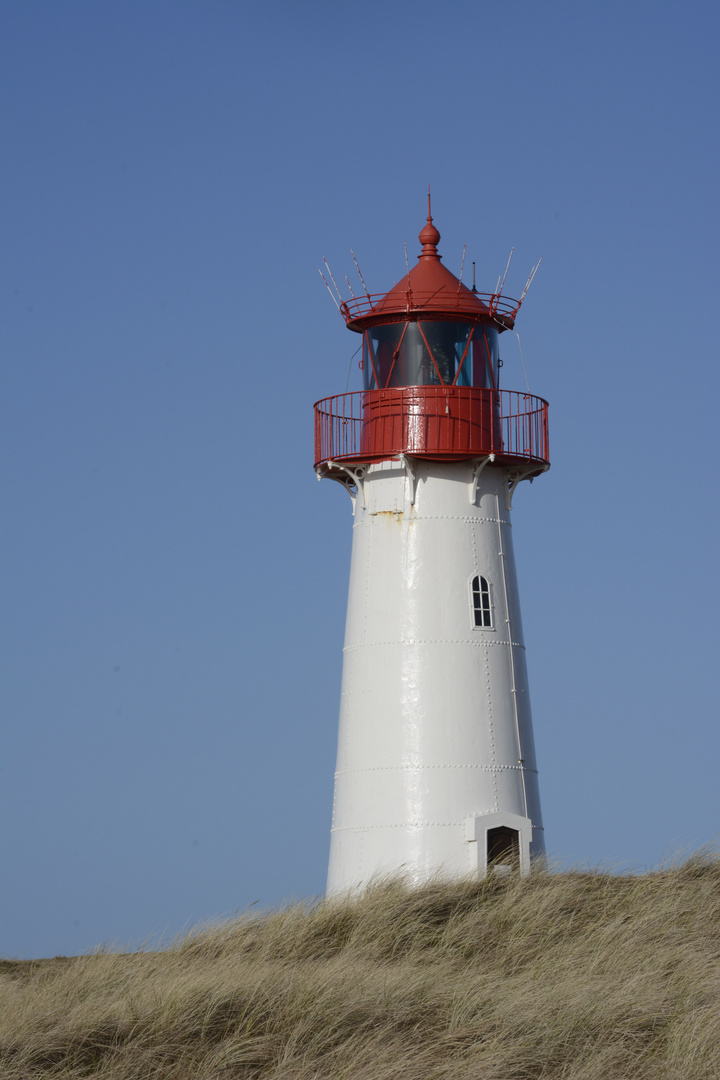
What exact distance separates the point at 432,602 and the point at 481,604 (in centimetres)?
73

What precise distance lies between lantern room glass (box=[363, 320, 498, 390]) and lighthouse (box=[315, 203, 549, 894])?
20 mm

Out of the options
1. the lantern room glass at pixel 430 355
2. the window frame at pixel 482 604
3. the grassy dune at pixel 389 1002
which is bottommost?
the grassy dune at pixel 389 1002

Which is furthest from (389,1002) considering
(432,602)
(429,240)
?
(429,240)

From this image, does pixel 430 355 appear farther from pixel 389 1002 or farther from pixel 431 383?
pixel 389 1002

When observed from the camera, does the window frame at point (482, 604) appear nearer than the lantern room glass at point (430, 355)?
Yes

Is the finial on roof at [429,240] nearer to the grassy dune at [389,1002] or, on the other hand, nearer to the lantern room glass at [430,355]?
the lantern room glass at [430,355]

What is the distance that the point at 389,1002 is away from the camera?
12.6 metres

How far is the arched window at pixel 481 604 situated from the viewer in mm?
21125

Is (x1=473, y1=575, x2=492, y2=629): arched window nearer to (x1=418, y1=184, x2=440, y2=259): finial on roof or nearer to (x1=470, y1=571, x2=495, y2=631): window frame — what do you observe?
(x1=470, y1=571, x2=495, y2=631): window frame

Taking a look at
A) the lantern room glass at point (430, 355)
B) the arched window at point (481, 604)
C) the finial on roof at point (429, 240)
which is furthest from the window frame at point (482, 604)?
the finial on roof at point (429, 240)

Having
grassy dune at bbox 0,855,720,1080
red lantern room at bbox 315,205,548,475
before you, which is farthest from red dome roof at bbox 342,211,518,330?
grassy dune at bbox 0,855,720,1080

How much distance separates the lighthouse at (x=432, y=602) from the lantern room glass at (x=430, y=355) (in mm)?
20

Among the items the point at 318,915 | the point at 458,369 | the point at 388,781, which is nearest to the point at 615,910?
the point at 318,915

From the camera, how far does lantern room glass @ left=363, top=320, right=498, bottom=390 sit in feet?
70.1
